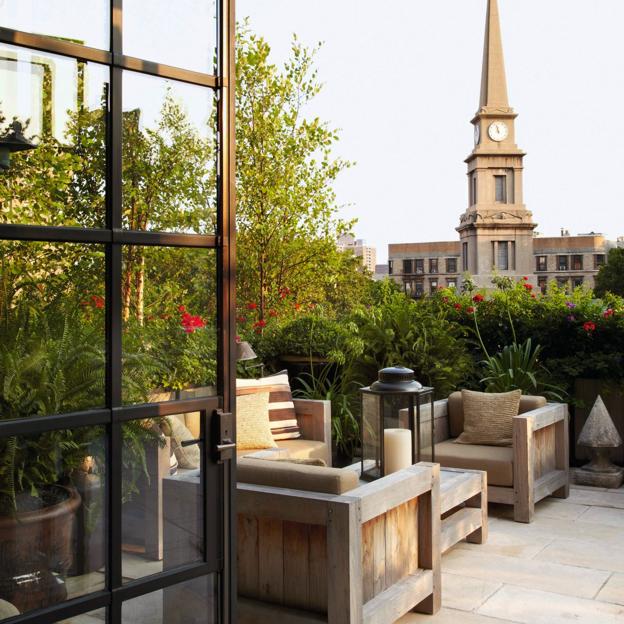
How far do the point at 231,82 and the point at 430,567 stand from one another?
7.16 ft

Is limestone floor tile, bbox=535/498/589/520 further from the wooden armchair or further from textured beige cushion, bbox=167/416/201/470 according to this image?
textured beige cushion, bbox=167/416/201/470

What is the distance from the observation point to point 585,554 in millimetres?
4191

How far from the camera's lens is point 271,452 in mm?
3619

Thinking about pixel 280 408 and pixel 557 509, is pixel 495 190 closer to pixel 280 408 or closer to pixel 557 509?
pixel 557 509

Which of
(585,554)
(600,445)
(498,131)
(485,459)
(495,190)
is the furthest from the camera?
(495,190)

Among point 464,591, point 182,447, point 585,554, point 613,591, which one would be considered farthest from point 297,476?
point 585,554

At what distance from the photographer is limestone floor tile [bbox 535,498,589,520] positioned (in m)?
4.98

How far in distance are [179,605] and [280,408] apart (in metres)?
3.11

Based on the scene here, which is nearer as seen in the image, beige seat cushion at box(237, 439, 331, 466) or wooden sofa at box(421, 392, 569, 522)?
wooden sofa at box(421, 392, 569, 522)

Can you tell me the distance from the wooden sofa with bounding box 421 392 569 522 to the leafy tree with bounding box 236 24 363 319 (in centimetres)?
368

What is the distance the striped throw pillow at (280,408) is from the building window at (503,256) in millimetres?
55626

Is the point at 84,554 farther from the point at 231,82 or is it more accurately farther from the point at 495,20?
the point at 495,20

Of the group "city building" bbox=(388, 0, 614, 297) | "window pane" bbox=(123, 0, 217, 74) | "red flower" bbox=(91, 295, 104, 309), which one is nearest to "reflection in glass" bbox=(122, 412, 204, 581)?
"red flower" bbox=(91, 295, 104, 309)

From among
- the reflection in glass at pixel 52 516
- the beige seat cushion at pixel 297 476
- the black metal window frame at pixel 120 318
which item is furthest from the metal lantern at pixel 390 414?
the reflection in glass at pixel 52 516
